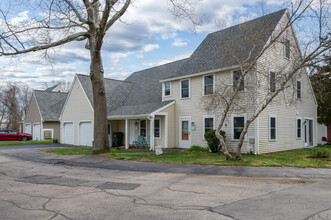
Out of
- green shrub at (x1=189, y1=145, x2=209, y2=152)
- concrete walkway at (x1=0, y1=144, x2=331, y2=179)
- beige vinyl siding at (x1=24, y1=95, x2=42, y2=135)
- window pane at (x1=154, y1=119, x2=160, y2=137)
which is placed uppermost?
beige vinyl siding at (x1=24, y1=95, x2=42, y2=135)

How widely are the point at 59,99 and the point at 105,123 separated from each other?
2319 centimetres

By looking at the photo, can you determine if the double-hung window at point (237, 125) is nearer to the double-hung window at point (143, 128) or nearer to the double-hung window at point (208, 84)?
the double-hung window at point (208, 84)

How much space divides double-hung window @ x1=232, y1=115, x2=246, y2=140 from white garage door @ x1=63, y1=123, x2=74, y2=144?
16.4 metres

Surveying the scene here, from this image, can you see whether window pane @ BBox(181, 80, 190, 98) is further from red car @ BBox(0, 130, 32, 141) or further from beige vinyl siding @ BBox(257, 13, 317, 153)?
red car @ BBox(0, 130, 32, 141)

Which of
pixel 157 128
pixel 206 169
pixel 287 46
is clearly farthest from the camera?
pixel 157 128

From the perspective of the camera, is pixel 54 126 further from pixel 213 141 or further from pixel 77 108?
pixel 213 141

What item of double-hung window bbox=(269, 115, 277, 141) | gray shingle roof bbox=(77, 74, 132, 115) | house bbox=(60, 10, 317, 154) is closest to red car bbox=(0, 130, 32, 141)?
house bbox=(60, 10, 317, 154)

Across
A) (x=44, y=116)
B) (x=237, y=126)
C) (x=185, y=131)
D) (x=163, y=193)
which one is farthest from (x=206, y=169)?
(x=44, y=116)

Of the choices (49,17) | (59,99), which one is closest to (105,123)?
(49,17)

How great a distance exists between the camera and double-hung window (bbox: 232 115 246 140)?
16688 mm

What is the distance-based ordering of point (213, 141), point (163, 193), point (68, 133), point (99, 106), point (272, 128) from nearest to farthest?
point (163, 193), point (99, 106), point (213, 141), point (272, 128), point (68, 133)

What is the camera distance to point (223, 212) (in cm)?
553

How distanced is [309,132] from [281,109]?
6110 mm

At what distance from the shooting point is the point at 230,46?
16.0m
